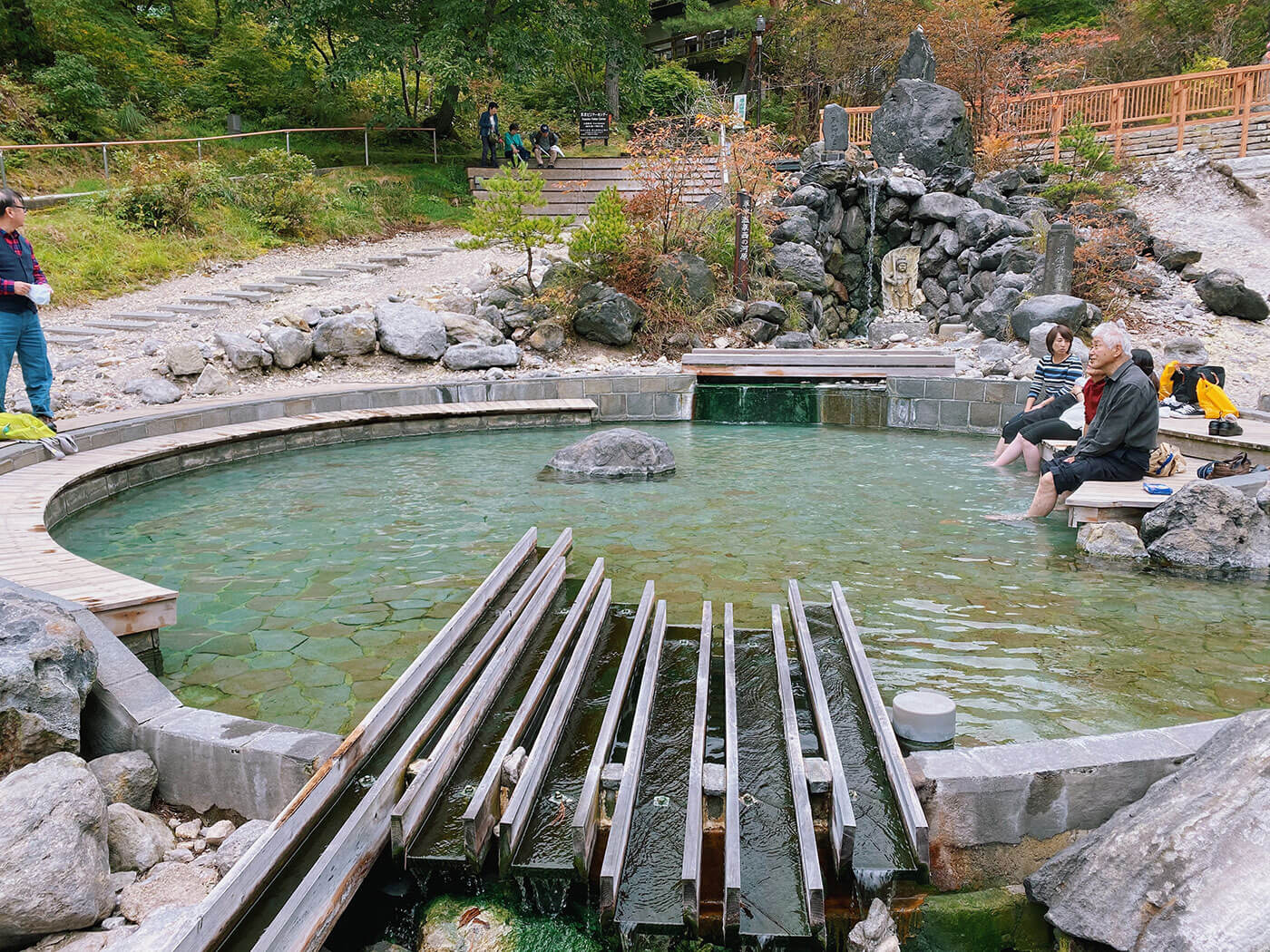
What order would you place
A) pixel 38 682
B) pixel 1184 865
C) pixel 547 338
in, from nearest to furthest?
pixel 1184 865
pixel 38 682
pixel 547 338

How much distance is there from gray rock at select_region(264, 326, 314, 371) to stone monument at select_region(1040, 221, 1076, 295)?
10.9 metres

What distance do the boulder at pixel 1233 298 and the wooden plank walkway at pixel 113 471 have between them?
10.2 metres

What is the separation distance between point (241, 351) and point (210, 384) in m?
0.78

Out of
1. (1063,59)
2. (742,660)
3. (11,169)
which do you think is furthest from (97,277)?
(1063,59)

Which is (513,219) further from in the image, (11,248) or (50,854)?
(50,854)

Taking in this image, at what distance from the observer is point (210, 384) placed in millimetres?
10102

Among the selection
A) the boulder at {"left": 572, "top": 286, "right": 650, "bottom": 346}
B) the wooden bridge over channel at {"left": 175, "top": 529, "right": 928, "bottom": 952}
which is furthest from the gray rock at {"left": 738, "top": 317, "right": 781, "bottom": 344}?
the wooden bridge over channel at {"left": 175, "top": 529, "right": 928, "bottom": 952}

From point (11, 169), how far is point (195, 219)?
3414 millimetres

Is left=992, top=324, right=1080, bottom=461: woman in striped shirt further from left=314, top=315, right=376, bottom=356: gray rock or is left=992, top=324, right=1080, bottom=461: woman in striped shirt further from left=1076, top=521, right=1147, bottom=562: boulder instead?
left=314, top=315, right=376, bottom=356: gray rock

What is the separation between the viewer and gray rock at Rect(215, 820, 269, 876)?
8.50 ft

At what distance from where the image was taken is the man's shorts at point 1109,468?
5.97m

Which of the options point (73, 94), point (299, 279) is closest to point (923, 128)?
point (299, 279)

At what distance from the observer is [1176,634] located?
13.9 ft

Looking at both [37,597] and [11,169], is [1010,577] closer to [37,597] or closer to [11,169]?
[37,597]
